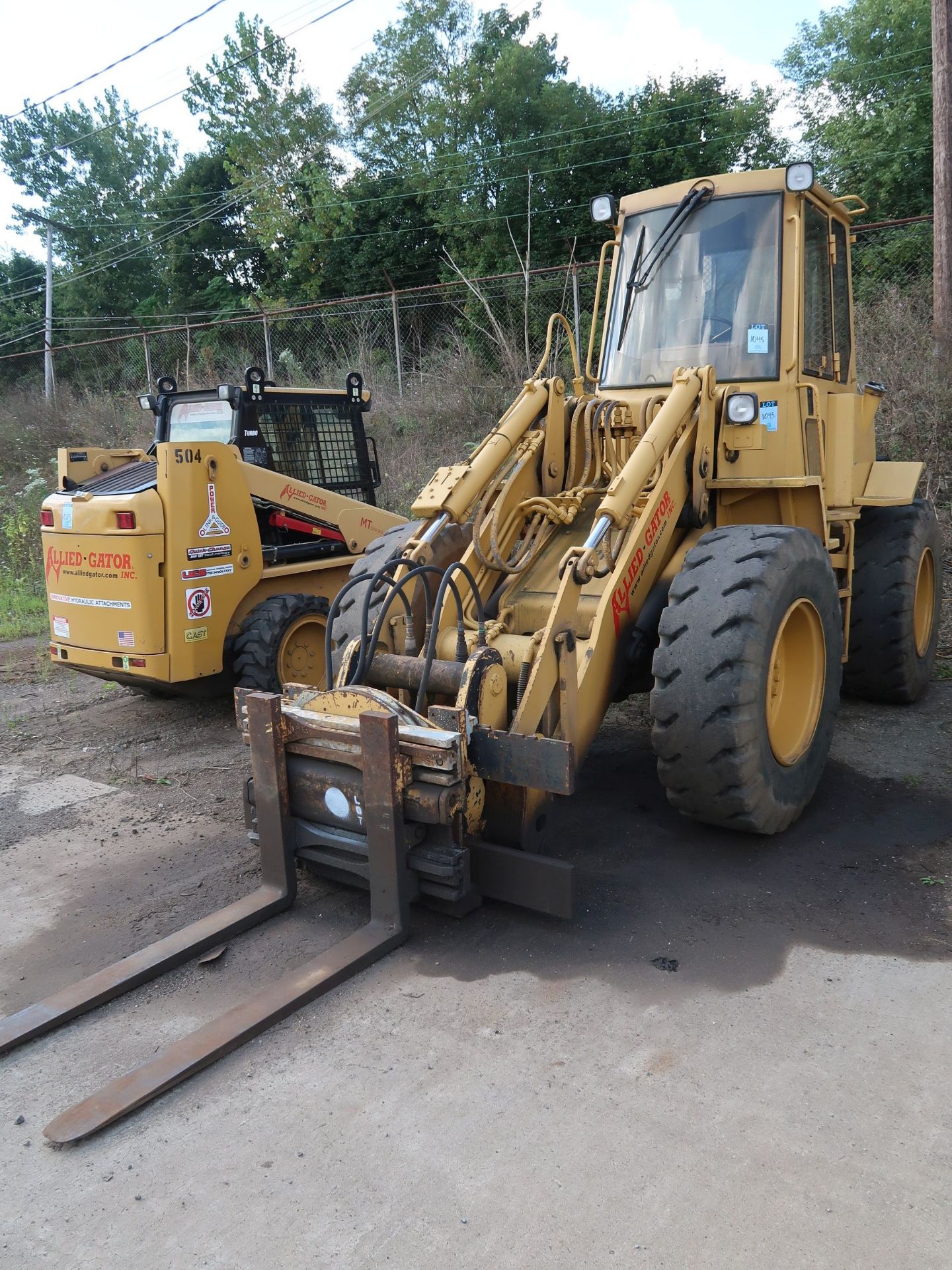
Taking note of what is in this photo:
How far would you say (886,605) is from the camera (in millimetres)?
6168

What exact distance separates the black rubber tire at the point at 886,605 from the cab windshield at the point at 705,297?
191cm

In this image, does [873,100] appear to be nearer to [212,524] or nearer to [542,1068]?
[212,524]

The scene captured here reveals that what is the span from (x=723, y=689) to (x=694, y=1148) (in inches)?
66.7

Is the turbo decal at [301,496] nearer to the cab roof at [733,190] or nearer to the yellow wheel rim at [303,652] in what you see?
the yellow wheel rim at [303,652]

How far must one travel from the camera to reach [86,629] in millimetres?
6184

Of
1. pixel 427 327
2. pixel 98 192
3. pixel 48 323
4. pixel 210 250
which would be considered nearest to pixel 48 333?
pixel 48 323

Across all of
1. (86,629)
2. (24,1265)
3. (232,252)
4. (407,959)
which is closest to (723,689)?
(407,959)

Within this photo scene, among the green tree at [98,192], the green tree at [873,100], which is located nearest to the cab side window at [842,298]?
the green tree at [873,100]

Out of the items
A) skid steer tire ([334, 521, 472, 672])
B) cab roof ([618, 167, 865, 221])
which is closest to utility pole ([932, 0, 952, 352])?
cab roof ([618, 167, 865, 221])

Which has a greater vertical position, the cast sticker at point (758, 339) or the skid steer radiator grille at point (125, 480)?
the cast sticker at point (758, 339)

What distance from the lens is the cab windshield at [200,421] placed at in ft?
23.6

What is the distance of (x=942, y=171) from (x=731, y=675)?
329 inches

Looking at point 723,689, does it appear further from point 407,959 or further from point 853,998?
point 407,959

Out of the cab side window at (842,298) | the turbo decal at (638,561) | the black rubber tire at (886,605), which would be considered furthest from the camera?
the black rubber tire at (886,605)
